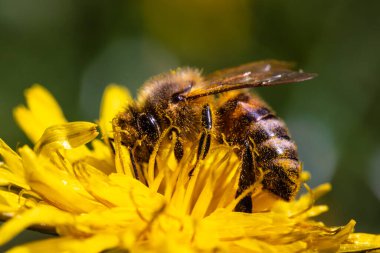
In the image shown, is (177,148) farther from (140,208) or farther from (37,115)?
(37,115)

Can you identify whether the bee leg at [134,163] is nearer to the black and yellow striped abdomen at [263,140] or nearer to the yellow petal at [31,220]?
the black and yellow striped abdomen at [263,140]

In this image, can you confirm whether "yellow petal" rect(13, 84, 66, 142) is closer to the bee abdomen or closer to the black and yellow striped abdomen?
the black and yellow striped abdomen

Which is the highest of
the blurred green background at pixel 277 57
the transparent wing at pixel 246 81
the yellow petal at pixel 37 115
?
the blurred green background at pixel 277 57

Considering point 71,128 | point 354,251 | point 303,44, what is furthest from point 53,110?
point 303,44

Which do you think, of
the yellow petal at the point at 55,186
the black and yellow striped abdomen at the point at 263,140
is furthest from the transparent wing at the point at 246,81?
the yellow petal at the point at 55,186

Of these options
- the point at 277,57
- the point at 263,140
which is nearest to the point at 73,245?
the point at 263,140

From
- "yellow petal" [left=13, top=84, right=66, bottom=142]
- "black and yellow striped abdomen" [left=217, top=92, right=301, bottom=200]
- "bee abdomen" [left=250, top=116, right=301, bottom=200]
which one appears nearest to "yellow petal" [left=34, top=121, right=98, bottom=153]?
"black and yellow striped abdomen" [left=217, top=92, right=301, bottom=200]

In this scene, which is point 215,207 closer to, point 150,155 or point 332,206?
point 150,155
